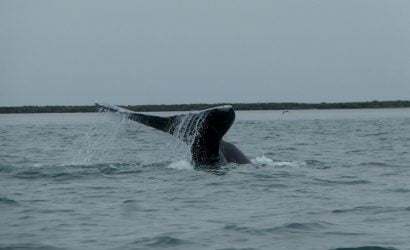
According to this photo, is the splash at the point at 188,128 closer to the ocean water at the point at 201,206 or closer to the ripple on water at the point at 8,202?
the ocean water at the point at 201,206

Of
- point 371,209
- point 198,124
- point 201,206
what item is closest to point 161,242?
point 201,206

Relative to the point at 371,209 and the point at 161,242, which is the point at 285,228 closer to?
the point at 161,242

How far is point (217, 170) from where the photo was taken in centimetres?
1204

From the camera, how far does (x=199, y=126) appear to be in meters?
11.4

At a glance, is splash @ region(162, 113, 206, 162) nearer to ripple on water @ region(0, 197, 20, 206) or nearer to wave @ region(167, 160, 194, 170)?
wave @ region(167, 160, 194, 170)

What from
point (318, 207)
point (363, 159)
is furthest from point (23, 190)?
point (363, 159)

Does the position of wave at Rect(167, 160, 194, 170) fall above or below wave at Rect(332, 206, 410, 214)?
above

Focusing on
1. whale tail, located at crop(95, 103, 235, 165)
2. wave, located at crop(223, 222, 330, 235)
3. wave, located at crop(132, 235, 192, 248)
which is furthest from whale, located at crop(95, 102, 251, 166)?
wave, located at crop(132, 235, 192, 248)

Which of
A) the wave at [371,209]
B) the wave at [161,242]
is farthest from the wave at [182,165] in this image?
the wave at [161,242]

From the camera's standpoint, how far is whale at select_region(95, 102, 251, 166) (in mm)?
11180

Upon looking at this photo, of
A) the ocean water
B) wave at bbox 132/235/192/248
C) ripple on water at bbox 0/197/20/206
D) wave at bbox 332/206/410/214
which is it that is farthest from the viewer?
ripple on water at bbox 0/197/20/206

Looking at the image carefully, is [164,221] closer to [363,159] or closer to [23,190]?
[23,190]

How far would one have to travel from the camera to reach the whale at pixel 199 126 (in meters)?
11.2

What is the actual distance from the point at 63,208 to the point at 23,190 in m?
1.90
